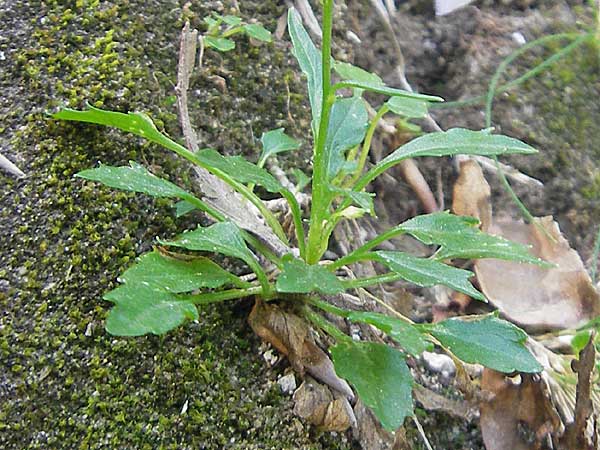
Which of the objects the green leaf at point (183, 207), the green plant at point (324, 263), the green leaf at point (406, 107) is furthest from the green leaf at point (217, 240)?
the green leaf at point (406, 107)

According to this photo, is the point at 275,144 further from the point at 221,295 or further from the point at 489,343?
the point at 489,343

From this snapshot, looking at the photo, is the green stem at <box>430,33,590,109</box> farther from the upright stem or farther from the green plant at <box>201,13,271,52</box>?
the upright stem

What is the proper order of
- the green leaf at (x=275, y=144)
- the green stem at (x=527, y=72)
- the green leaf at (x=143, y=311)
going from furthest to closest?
the green stem at (x=527, y=72)
the green leaf at (x=275, y=144)
the green leaf at (x=143, y=311)

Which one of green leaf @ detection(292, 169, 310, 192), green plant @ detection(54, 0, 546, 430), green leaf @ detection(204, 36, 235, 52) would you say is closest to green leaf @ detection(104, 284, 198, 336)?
green plant @ detection(54, 0, 546, 430)

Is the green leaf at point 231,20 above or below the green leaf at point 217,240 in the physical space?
above

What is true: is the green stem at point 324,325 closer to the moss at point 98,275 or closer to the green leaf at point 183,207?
the moss at point 98,275

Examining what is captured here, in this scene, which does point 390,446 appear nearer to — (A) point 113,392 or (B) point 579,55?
(A) point 113,392
